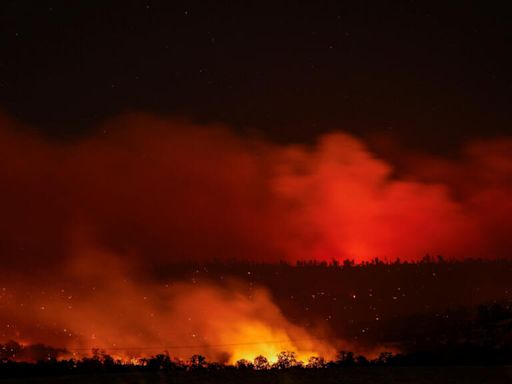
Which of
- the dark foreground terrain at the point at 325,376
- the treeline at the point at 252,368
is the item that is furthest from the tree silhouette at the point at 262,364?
the dark foreground terrain at the point at 325,376

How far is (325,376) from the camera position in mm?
17000

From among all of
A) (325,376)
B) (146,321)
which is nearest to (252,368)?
(325,376)

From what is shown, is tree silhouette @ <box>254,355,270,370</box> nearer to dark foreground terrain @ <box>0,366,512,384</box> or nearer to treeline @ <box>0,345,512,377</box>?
treeline @ <box>0,345,512,377</box>

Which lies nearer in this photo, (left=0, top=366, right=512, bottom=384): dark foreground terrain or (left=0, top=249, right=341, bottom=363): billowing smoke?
(left=0, top=366, right=512, bottom=384): dark foreground terrain

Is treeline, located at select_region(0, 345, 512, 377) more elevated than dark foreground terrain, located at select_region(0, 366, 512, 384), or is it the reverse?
treeline, located at select_region(0, 345, 512, 377)

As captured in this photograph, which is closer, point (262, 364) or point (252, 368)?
point (252, 368)

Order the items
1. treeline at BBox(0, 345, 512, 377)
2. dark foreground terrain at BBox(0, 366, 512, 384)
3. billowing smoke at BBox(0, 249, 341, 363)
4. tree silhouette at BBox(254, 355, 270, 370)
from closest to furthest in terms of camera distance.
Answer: dark foreground terrain at BBox(0, 366, 512, 384)
treeline at BBox(0, 345, 512, 377)
tree silhouette at BBox(254, 355, 270, 370)
billowing smoke at BBox(0, 249, 341, 363)

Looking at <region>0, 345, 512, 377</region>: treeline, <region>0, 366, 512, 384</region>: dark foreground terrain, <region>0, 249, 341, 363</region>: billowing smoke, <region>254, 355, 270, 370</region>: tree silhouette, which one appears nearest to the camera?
<region>0, 366, 512, 384</region>: dark foreground terrain

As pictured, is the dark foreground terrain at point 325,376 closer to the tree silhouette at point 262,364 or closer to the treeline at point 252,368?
the treeline at point 252,368

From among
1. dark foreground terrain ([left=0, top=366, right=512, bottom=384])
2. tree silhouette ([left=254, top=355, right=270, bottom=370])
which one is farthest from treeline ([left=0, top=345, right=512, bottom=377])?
tree silhouette ([left=254, top=355, right=270, bottom=370])

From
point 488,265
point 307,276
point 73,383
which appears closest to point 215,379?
point 73,383

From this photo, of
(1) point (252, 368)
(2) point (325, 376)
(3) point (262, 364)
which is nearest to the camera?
(2) point (325, 376)

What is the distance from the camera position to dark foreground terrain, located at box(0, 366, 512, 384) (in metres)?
16.3

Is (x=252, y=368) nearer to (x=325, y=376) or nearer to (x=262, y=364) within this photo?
(x=325, y=376)
